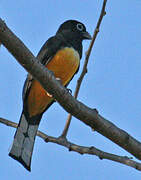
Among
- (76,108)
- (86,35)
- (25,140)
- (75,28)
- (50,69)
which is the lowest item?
(76,108)

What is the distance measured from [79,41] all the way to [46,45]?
2.54 feet

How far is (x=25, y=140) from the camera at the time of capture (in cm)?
551

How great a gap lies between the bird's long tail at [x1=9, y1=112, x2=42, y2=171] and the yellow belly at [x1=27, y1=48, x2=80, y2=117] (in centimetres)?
21

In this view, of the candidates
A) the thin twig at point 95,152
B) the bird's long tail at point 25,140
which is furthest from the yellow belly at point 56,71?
the thin twig at point 95,152

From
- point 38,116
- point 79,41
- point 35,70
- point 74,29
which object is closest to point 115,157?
point 35,70

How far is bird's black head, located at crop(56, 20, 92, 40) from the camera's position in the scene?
7.32 meters

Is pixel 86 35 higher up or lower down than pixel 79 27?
lower down

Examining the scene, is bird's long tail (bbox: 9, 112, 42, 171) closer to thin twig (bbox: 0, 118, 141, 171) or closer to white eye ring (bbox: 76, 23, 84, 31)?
thin twig (bbox: 0, 118, 141, 171)

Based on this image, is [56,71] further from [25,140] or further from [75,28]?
[75,28]

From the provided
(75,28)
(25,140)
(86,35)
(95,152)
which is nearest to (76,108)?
(95,152)

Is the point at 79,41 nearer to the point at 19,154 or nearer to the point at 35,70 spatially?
the point at 19,154

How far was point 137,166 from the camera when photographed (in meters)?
3.24

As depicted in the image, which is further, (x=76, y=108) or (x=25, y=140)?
(x=25, y=140)

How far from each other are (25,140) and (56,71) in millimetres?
1319
